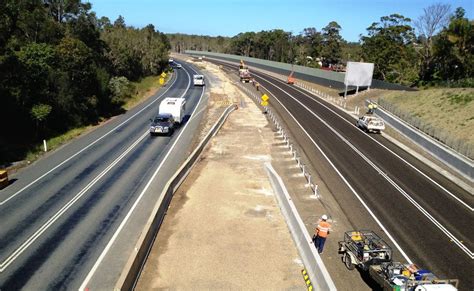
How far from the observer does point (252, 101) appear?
5950cm

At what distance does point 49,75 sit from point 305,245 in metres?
34.0

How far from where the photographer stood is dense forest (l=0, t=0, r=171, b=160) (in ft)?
117

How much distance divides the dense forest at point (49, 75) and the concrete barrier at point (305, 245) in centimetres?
2356

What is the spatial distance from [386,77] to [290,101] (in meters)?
40.7

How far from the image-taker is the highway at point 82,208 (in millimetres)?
15586

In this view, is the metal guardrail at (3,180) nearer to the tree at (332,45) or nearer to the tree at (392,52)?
the tree at (392,52)

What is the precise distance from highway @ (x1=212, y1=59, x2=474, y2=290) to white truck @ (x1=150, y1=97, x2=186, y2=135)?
12113mm

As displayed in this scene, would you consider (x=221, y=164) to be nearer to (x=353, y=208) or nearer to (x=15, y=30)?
(x=353, y=208)

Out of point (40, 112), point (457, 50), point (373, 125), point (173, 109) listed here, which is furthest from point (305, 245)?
point (457, 50)

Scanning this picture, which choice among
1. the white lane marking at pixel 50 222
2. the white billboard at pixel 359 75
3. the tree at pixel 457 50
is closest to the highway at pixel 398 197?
the white lane marking at pixel 50 222

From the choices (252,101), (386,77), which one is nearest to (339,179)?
(252,101)

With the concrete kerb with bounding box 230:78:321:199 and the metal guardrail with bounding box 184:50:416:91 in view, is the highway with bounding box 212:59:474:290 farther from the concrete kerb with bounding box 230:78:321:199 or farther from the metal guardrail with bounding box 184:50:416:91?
the metal guardrail with bounding box 184:50:416:91

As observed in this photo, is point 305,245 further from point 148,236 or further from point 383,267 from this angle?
point 148,236

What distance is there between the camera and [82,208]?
21.4m
